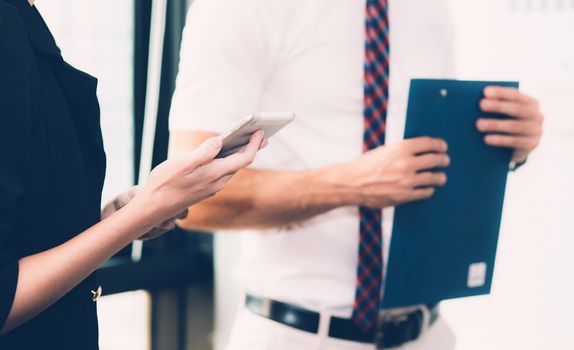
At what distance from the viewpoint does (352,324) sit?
1.14 metres

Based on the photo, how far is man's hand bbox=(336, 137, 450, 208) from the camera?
42.6 inches

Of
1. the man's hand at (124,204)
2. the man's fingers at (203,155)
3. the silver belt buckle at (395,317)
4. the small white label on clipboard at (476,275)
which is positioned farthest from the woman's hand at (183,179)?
the small white label on clipboard at (476,275)

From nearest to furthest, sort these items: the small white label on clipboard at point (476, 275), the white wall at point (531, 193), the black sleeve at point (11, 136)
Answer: the black sleeve at point (11, 136) < the small white label on clipboard at point (476, 275) < the white wall at point (531, 193)

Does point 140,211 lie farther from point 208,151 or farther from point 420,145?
point 420,145

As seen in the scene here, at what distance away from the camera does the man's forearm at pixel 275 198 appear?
115cm

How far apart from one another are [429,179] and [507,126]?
187 millimetres

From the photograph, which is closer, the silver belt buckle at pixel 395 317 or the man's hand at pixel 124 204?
the man's hand at pixel 124 204

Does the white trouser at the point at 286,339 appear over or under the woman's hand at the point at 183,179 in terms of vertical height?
under

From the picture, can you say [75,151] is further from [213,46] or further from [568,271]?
[568,271]

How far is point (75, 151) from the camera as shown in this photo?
76cm

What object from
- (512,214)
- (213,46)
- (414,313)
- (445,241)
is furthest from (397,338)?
(512,214)

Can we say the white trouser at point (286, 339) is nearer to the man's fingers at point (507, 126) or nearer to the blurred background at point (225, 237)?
the man's fingers at point (507, 126)

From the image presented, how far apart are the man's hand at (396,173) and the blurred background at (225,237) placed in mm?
685

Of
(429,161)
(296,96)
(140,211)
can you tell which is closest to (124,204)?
→ (140,211)
